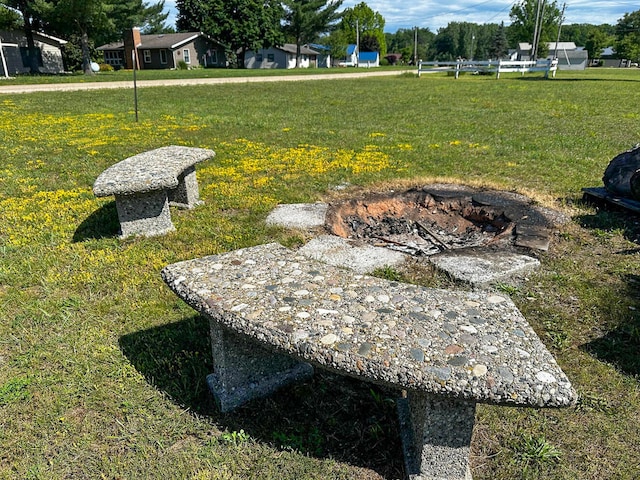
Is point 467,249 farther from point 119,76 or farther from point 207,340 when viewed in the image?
point 119,76

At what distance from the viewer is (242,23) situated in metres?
47.7

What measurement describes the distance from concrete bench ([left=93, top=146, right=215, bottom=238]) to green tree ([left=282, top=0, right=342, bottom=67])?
178ft

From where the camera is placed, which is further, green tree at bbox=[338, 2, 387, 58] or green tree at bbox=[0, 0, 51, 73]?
green tree at bbox=[338, 2, 387, 58]

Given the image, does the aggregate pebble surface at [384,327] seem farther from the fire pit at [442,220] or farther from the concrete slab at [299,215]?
the fire pit at [442,220]

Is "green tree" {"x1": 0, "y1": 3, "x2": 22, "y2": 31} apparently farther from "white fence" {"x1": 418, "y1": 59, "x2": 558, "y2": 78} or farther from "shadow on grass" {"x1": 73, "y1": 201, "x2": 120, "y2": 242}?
"shadow on grass" {"x1": 73, "y1": 201, "x2": 120, "y2": 242}

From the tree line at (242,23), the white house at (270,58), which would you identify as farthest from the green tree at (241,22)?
the white house at (270,58)

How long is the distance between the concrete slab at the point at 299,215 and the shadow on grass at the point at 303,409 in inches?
86.1

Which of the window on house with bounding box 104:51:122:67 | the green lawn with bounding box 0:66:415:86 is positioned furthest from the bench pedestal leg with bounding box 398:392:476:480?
the window on house with bounding box 104:51:122:67

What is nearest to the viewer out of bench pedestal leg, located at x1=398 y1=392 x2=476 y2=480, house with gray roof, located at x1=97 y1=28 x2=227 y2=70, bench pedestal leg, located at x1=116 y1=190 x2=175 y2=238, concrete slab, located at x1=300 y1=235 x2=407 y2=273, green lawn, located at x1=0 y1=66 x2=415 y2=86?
bench pedestal leg, located at x1=398 y1=392 x2=476 y2=480

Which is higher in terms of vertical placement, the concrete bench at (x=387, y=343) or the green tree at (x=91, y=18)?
the green tree at (x=91, y=18)

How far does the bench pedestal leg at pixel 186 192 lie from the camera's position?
220 inches

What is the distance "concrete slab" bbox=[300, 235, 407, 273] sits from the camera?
411 centimetres

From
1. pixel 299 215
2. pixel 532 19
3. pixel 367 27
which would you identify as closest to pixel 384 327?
pixel 299 215

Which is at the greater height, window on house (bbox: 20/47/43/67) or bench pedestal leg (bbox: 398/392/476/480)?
window on house (bbox: 20/47/43/67)
